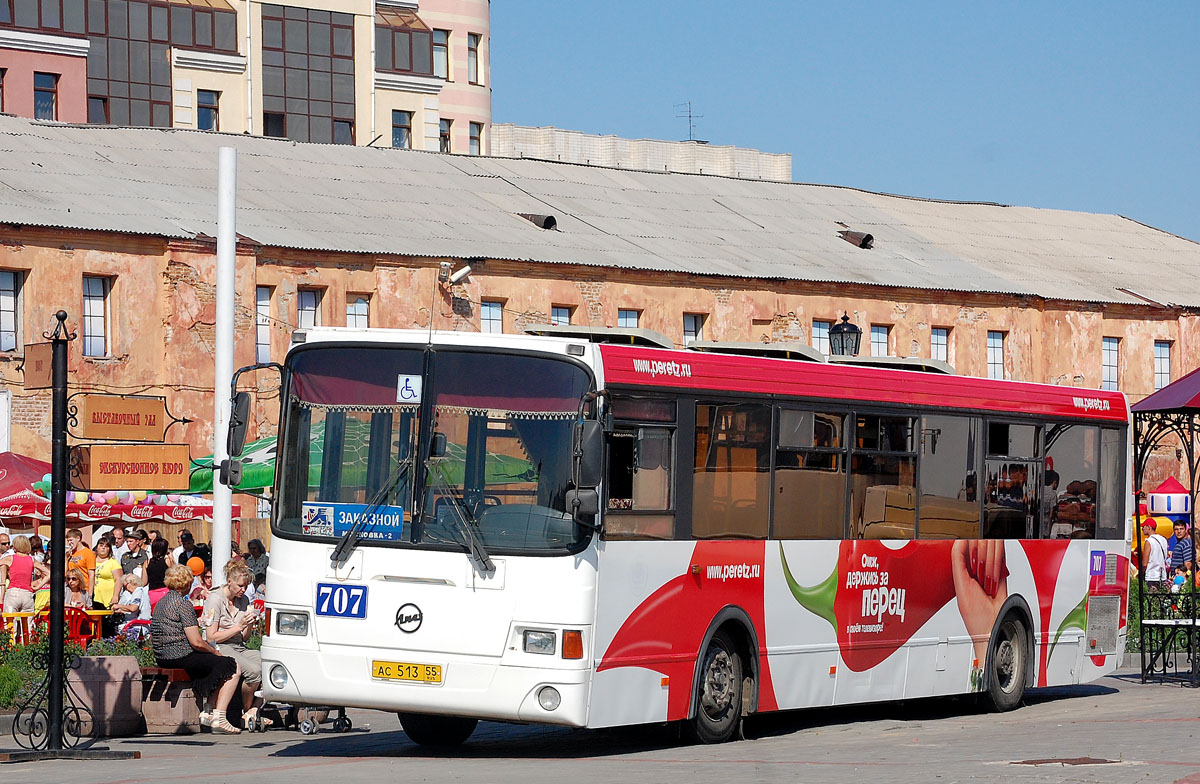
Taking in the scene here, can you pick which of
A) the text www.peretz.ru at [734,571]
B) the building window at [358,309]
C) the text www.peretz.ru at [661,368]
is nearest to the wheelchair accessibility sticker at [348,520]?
the text www.peretz.ru at [661,368]

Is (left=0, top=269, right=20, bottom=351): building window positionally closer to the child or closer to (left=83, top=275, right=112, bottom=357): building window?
(left=83, top=275, right=112, bottom=357): building window

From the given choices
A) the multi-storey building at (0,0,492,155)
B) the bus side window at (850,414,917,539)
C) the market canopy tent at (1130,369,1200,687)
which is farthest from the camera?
the multi-storey building at (0,0,492,155)

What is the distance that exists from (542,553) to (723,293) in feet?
103

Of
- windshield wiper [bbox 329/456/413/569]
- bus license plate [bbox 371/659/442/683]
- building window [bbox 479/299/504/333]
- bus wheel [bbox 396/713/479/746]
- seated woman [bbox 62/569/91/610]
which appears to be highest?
building window [bbox 479/299/504/333]

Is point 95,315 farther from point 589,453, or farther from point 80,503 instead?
point 589,453

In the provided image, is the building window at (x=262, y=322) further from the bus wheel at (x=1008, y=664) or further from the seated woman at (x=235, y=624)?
the bus wheel at (x=1008, y=664)

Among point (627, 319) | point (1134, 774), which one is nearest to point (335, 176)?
point (627, 319)

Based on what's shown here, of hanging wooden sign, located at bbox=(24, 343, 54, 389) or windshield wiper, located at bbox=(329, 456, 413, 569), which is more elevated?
hanging wooden sign, located at bbox=(24, 343, 54, 389)

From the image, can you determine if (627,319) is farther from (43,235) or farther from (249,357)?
(43,235)

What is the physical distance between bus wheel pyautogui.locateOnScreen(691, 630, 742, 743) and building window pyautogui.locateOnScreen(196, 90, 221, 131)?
202 feet

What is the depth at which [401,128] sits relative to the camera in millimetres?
80938

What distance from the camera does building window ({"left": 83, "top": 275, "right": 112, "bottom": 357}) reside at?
1399 inches

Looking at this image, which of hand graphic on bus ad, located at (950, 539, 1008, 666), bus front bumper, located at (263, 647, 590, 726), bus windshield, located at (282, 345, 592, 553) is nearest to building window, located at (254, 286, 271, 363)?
hand graphic on bus ad, located at (950, 539, 1008, 666)

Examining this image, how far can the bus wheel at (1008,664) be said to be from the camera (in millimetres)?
17734
